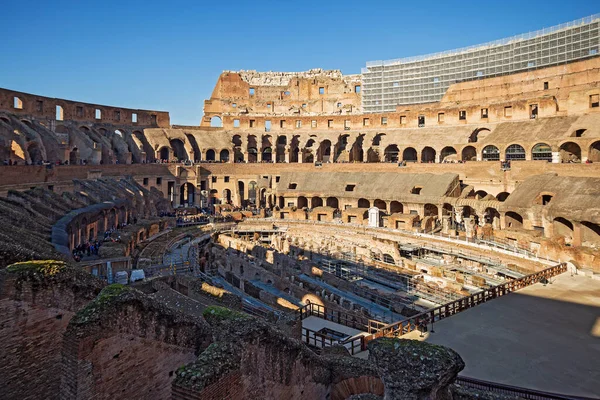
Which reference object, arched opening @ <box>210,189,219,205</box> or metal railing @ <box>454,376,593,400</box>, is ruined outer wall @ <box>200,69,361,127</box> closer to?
arched opening @ <box>210,189,219,205</box>

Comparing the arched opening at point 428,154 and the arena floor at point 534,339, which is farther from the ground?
the arched opening at point 428,154

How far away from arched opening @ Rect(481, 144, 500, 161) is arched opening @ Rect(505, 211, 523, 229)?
10.7 meters

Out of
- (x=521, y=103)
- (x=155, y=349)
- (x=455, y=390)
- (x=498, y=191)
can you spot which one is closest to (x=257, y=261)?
(x=155, y=349)

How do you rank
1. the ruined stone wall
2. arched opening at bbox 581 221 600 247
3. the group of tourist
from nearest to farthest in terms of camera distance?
the ruined stone wall, the group of tourist, arched opening at bbox 581 221 600 247

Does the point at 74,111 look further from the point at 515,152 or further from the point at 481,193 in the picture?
the point at 515,152

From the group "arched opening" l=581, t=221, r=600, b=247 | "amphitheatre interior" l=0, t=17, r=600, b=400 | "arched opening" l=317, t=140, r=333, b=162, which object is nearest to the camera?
"amphitheatre interior" l=0, t=17, r=600, b=400

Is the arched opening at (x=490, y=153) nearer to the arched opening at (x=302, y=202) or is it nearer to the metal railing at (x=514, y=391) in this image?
the arched opening at (x=302, y=202)

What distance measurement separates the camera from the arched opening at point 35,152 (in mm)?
32903

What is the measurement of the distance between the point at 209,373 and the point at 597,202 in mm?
23601

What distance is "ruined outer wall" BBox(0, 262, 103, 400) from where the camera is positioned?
24.6ft

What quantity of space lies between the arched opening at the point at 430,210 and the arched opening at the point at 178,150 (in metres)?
28.2

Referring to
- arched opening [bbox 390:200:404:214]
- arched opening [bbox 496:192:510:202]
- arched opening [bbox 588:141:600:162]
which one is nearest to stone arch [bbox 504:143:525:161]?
arched opening [bbox 496:192:510:202]

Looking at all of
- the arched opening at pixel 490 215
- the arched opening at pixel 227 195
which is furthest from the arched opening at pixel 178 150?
the arched opening at pixel 490 215

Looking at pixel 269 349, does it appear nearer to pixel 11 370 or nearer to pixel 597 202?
pixel 11 370
